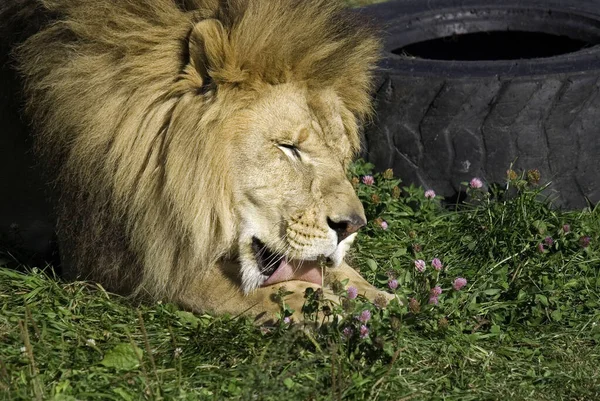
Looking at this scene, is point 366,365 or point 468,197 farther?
point 468,197

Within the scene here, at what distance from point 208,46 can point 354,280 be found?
1210mm

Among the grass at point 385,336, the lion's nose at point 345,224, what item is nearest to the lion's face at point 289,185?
the lion's nose at point 345,224

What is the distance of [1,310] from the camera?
398 centimetres

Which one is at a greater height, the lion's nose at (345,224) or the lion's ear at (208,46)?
the lion's ear at (208,46)

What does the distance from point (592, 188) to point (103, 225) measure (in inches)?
93.5

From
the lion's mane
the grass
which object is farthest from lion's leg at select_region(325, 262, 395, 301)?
the lion's mane

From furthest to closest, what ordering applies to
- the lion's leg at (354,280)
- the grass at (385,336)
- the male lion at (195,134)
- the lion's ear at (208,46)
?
the lion's leg at (354,280) → the male lion at (195,134) → the lion's ear at (208,46) → the grass at (385,336)

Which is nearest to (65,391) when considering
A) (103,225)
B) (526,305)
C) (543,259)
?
(103,225)

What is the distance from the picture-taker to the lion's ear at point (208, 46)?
3559mm

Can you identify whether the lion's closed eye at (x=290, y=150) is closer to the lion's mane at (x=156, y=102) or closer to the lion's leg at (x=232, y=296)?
the lion's mane at (x=156, y=102)

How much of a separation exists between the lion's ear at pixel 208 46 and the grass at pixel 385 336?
34.4 inches

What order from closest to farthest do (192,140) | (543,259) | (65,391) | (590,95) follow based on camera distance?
1. (65,391)
2. (192,140)
3. (543,259)
4. (590,95)

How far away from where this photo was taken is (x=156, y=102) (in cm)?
371

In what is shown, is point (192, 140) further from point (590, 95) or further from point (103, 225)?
point (590, 95)
